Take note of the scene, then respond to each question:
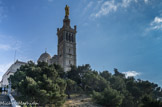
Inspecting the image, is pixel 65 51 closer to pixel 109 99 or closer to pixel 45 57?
pixel 45 57

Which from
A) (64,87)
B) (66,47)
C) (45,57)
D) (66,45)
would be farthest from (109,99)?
(45,57)

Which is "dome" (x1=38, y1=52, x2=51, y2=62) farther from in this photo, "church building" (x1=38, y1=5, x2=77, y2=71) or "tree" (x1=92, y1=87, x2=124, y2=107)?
"tree" (x1=92, y1=87, x2=124, y2=107)

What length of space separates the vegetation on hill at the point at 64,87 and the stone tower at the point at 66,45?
9.80m

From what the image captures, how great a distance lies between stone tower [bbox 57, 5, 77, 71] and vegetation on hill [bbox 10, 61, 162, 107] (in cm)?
980

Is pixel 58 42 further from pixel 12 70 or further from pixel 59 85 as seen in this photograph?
pixel 59 85

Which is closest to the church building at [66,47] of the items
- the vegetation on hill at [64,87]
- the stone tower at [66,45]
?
the stone tower at [66,45]

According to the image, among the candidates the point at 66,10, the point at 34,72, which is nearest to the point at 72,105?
the point at 34,72

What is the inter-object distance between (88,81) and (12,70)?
25583 millimetres

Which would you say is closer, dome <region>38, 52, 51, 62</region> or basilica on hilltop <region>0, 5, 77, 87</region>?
basilica on hilltop <region>0, 5, 77, 87</region>

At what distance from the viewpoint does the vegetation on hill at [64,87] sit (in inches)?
736

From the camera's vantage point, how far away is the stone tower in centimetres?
4794

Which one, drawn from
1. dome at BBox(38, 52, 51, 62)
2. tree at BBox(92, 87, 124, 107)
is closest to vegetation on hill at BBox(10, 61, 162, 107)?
tree at BBox(92, 87, 124, 107)

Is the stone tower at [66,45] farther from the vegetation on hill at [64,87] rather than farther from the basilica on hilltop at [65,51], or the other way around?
the vegetation on hill at [64,87]

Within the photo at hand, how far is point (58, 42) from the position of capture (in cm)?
5594
